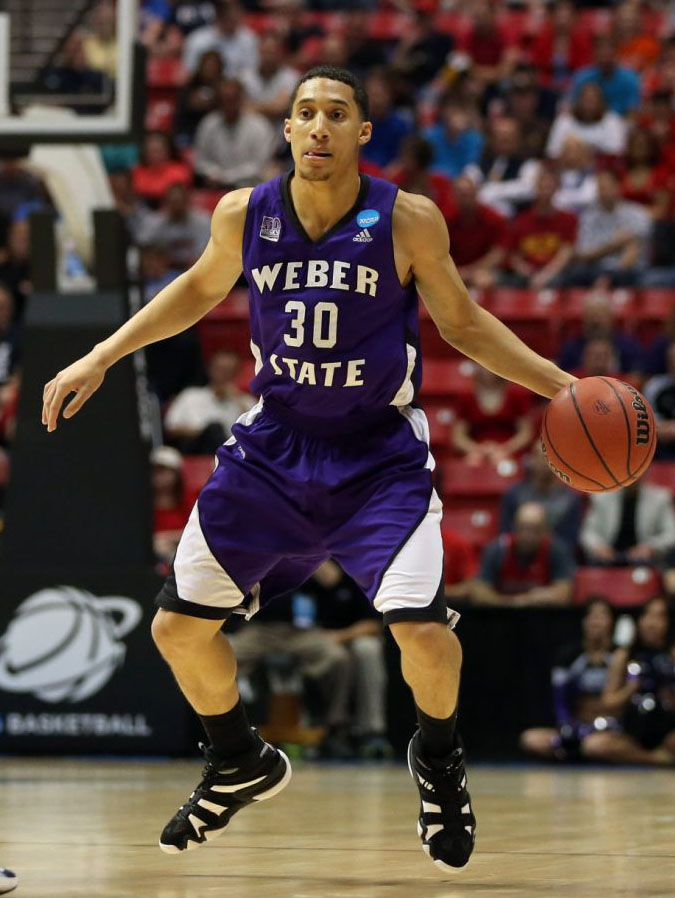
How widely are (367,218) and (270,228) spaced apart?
30 cm

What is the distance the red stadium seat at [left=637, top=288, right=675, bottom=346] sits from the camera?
12.9 meters

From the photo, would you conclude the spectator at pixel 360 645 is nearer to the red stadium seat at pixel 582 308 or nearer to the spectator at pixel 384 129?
the red stadium seat at pixel 582 308

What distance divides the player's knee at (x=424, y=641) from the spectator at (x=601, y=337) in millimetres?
7614

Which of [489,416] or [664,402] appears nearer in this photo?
[664,402]

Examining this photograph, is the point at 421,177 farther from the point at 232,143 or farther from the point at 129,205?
the point at 129,205

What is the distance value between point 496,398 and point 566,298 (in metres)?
1.55

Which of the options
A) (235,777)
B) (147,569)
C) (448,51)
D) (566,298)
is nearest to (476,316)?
(235,777)

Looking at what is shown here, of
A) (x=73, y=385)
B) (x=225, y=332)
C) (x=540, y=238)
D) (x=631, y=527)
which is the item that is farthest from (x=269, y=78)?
(x=73, y=385)

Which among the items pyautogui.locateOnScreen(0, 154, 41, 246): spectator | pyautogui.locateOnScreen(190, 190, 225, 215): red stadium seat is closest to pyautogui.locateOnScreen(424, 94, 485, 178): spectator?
pyautogui.locateOnScreen(190, 190, 225, 215): red stadium seat

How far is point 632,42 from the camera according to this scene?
1697 centimetres

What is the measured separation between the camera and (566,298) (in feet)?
43.4

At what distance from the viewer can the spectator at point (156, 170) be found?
1488 centimetres

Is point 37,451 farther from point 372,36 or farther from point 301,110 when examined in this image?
point 372,36

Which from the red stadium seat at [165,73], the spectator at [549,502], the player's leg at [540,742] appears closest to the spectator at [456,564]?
the spectator at [549,502]
